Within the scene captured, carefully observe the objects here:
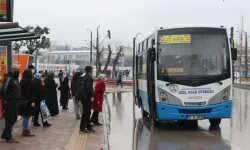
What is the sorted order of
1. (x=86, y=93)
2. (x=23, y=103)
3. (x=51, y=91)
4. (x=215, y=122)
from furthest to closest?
1. (x=51, y=91)
2. (x=215, y=122)
3. (x=86, y=93)
4. (x=23, y=103)

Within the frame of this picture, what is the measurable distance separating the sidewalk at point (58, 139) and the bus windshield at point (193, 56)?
2.82 meters

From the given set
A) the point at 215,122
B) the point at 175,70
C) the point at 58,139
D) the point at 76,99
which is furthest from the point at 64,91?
the point at 58,139

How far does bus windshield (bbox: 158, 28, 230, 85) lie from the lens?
42.5 ft

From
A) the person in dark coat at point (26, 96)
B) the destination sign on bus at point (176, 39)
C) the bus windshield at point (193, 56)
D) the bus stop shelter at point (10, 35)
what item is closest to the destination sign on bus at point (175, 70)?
the bus windshield at point (193, 56)

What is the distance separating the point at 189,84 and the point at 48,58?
12479cm

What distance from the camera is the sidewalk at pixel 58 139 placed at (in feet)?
31.1

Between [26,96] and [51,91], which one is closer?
[26,96]

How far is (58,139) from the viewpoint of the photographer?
1058cm

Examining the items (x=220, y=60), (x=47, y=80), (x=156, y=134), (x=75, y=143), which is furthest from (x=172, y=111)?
(x=47, y=80)

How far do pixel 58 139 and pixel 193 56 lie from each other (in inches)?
193

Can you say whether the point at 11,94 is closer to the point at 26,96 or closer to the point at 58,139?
the point at 26,96

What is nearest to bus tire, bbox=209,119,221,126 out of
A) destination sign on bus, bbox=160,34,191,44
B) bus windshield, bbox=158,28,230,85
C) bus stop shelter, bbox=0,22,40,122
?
bus windshield, bbox=158,28,230,85

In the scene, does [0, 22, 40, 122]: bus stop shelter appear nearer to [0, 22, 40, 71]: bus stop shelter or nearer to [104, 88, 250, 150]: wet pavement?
[0, 22, 40, 71]: bus stop shelter

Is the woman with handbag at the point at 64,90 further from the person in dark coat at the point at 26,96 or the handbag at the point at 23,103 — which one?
the handbag at the point at 23,103
